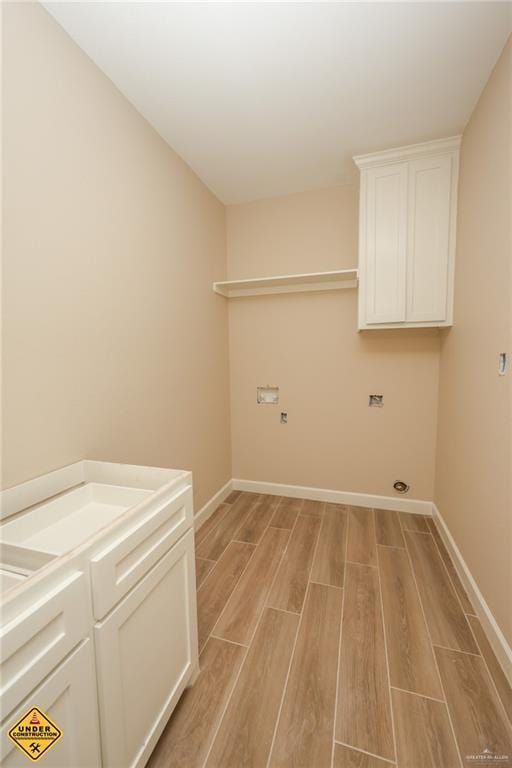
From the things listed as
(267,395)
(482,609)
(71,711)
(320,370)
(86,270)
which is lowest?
(482,609)

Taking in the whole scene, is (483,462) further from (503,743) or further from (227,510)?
(227,510)

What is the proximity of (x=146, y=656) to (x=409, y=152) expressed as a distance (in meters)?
2.93

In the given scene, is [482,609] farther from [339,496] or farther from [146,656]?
[146,656]

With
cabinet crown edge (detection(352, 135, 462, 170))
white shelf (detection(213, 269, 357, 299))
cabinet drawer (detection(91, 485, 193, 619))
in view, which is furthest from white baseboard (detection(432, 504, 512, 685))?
cabinet crown edge (detection(352, 135, 462, 170))

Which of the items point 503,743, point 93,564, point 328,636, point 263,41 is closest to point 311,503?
point 328,636

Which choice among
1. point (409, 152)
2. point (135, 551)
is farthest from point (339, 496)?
point (409, 152)

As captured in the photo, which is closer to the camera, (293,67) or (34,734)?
(34,734)

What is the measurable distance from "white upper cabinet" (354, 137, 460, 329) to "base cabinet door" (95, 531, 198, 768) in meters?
1.97

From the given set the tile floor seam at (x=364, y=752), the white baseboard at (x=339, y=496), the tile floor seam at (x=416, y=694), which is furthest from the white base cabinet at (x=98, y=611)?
the white baseboard at (x=339, y=496)

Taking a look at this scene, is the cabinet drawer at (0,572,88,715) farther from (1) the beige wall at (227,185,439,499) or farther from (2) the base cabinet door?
(1) the beige wall at (227,185,439,499)

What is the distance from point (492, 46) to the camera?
1371 mm

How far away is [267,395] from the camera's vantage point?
2.85m

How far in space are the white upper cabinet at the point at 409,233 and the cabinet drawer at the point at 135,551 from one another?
72.7 inches

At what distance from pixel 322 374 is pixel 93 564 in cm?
221
